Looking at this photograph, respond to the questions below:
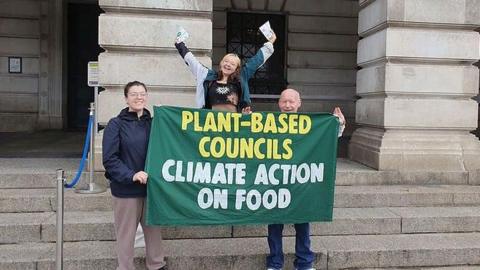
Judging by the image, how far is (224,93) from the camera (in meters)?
5.33

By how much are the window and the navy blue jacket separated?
957cm

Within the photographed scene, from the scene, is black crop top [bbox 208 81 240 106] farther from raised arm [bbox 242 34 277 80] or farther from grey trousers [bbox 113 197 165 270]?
grey trousers [bbox 113 197 165 270]

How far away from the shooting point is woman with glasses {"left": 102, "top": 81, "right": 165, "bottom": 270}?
431 cm

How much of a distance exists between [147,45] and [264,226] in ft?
10.3

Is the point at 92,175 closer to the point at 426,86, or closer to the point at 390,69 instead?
the point at 390,69

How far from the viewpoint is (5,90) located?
13.3 m

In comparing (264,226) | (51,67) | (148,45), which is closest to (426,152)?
(264,226)

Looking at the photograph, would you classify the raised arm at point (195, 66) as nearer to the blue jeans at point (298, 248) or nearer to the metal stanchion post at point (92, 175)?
the metal stanchion post at point (92, 175)

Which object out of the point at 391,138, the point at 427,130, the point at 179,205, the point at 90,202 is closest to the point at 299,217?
the point at 179,205

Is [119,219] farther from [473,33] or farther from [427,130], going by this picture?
[473,33]

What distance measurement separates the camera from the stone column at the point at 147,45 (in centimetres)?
706

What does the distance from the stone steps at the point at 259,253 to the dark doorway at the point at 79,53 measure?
9721 mm

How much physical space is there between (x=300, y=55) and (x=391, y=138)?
22.9 feet

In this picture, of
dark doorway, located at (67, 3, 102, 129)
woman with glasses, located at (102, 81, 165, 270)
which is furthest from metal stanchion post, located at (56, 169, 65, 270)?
dark doorway, located at (67, 3, 102, 129)
